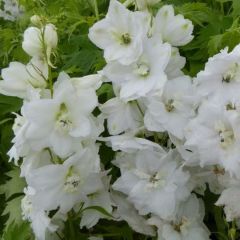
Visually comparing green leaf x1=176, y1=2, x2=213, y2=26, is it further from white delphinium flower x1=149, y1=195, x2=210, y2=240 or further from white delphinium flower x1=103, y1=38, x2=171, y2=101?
white delphinium flower x1=149, y1=195, x2=210, y2=240

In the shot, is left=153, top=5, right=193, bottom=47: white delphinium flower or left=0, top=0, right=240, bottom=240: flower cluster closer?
left=0, top=0, right=240, bottom=240: flower cluster

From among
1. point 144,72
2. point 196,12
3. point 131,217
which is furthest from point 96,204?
point 196,12

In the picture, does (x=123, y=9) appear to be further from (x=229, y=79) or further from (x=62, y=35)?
(x=62, y=35)

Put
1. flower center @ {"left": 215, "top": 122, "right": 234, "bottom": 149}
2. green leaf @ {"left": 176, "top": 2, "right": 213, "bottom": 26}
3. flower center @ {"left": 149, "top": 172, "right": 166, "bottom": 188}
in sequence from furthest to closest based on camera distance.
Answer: green leaf @ {"left": 176, "top": 2, "right": 213, "bottom": 26}, flower center @ {"left": 149, "top": 172, "right": 166, "bottom": 188}, flower center @ {"left": 215, "top": 122, "right": 234, "bottom": 149}

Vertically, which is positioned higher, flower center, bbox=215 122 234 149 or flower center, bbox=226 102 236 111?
flower center, bbox=226 102 236 111

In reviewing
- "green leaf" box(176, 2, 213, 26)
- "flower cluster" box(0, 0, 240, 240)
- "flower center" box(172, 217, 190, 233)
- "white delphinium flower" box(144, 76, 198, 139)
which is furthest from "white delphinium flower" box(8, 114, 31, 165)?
"green leaf" box(176, 2, 213, 26)

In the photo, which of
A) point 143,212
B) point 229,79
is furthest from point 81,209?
point 229,79
